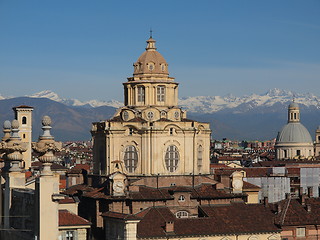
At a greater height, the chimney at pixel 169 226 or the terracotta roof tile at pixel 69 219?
the terracotta roof tile at pixel 69 219

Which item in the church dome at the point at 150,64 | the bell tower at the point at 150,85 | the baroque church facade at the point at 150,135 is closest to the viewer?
the baroque church facade at the point at 150,135

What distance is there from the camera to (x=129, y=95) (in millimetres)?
70625

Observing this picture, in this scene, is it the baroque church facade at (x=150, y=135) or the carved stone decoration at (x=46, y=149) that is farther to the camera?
the baroque church facade at (x=150, y=135)

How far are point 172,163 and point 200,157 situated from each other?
2821mm

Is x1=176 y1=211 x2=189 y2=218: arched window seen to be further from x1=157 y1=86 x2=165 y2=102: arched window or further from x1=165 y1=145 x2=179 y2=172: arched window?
x1=157 y1=86 x2=165 y2=102: arched window

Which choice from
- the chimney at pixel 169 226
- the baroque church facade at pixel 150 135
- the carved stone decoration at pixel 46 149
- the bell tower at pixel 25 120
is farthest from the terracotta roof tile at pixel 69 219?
the bell tower at pixel 25 120

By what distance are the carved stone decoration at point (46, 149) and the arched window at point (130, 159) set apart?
38752 mm

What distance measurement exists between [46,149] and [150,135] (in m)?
39.6

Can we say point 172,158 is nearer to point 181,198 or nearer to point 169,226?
point 181,198

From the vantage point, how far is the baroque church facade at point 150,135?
67062mm

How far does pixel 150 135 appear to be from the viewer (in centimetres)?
6706

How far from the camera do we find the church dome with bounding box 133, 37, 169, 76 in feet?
232

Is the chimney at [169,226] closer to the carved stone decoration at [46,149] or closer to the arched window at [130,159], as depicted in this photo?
the arched window at [130,159]

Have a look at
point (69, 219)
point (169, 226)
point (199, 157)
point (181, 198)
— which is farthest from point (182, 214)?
point (69, 219)
